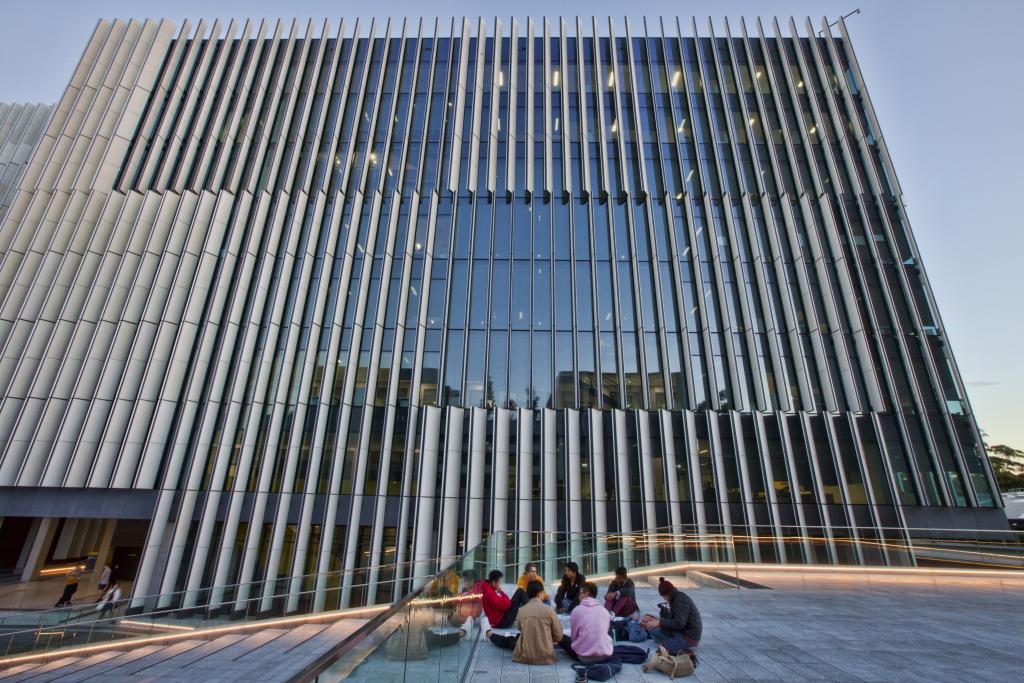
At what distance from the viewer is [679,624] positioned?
621cm

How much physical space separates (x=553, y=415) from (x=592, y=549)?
6.48m

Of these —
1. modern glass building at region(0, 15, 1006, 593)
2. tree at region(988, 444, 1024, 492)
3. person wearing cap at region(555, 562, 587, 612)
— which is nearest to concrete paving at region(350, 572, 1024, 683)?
person wearing cap at region(555, 562, 587, 612)

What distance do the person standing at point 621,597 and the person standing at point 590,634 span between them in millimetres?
2158

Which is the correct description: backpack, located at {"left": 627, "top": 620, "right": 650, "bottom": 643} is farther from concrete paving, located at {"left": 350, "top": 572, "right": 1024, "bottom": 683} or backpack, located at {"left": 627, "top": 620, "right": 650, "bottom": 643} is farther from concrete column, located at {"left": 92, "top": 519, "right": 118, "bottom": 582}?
concrete column, located at {"left": 92, "top": 519, "right": 118, "bottom": 582}

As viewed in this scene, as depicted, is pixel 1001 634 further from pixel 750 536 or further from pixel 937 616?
pixel 750 536

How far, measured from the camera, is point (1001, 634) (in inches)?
283

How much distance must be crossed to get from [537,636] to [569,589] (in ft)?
10.7

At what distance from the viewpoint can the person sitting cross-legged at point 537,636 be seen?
6.09m

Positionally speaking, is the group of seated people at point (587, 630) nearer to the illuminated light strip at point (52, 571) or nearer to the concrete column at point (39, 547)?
the concrete column at point (39, 547)

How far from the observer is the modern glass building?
682 inches

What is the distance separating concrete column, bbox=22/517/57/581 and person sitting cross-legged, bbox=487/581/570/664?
26124mm

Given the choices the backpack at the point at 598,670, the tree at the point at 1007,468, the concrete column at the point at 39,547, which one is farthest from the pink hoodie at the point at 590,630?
the tree at the point at 1007,468

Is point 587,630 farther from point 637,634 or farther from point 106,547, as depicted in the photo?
point 106,547

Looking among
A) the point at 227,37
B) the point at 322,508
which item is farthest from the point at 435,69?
A: the point at 322,508
